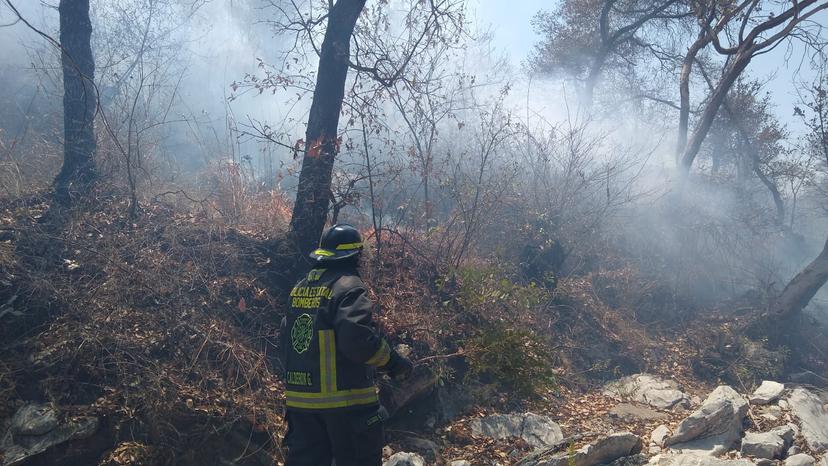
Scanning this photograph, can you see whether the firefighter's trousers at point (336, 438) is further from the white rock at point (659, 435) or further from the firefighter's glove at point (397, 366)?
the white rock at point (659, 435)

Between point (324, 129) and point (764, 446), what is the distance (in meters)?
5.05

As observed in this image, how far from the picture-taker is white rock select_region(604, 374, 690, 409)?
5.79 metres

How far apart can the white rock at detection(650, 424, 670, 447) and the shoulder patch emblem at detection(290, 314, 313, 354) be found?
3481 millimetres

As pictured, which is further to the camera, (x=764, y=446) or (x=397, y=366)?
(x=764, y=446)

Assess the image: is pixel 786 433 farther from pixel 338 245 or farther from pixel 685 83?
pixel 685 83

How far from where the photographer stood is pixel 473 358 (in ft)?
15.9

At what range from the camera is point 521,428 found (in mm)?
4500

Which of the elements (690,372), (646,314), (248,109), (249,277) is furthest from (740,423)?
(248,109)

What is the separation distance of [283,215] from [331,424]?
3.82 meters

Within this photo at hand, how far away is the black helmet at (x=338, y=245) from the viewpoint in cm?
305

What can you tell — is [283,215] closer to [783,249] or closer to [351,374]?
[351,374]

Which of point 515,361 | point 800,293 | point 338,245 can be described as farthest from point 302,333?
point 800,293

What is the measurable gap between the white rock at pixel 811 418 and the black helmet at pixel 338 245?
4.69 m

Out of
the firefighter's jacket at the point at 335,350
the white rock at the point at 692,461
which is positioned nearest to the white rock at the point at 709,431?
the white rock at the point at 692,461
